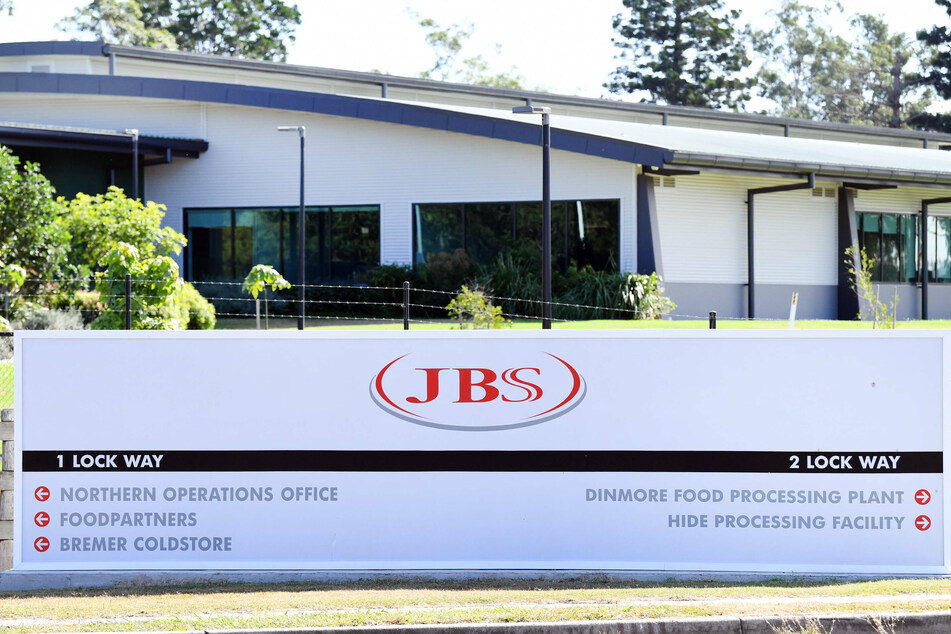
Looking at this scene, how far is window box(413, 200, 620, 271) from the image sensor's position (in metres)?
25.6

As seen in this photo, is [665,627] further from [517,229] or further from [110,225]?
[517,229]

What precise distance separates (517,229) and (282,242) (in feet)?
22.0

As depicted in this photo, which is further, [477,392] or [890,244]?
[890,244]

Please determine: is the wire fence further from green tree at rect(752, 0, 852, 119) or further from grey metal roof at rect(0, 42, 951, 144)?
green tree at rect(752, 0, 852, 119)

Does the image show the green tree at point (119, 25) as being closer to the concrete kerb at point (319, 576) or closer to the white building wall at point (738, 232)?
the white building wall at point (738, 232)

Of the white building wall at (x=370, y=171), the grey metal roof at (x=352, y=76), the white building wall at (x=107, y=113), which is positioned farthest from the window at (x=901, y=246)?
the white building wall at (x=107, y=113)

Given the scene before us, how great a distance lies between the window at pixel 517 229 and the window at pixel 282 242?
4.91 feet

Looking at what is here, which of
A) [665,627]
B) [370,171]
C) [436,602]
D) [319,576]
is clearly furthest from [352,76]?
[665,627]

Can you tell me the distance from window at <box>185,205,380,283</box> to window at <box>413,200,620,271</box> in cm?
150

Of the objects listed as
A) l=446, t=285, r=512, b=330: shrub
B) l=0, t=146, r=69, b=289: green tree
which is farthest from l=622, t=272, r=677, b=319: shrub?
l=0, t=146, r=69, b=289: green tree

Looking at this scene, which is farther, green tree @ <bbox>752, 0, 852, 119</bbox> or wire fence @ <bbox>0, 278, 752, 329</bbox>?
green tree @ <bbox>752, 0, 852, 119</bbox>

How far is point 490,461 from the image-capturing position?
760 centimetres

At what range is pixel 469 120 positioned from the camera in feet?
86.7

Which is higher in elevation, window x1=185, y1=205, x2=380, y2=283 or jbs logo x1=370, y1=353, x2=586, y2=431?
window x1=185, y1=205, x2=380, y2=283
